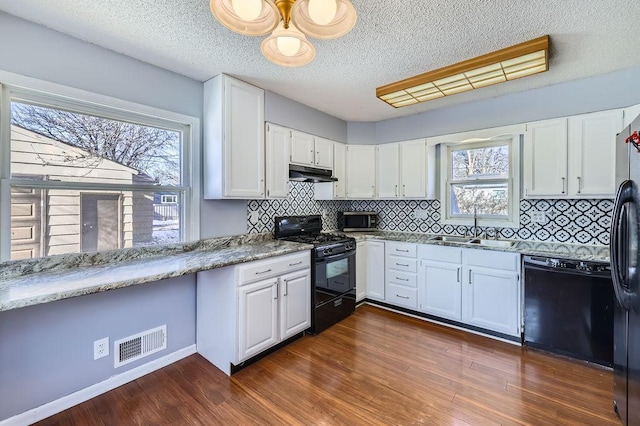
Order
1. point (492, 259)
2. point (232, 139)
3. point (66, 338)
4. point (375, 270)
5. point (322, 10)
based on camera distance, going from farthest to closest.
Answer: point (375, 270)
point (492, 259)
point (232, 139)
point (66, 338)
point (322, 10)

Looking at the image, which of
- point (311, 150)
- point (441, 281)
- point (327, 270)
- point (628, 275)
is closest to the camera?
point (628, 275)

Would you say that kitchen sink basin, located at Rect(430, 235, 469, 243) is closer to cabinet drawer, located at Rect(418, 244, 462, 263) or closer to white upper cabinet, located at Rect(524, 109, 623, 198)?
cabinet drawer, located at Rect(418, 244, 462, 263)

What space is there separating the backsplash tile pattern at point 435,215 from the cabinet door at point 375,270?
2.17ft

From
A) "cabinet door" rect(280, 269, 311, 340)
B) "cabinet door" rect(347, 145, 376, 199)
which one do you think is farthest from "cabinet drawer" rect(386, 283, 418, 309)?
"cabinet door" rect(347, 145, 376, 199)

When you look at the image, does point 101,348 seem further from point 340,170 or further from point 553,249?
point 553,249

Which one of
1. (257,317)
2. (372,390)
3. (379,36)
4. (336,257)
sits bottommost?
(372,390)

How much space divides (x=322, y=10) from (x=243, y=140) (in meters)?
1.68

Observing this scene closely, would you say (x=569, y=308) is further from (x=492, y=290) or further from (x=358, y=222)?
(x=358, y=222)

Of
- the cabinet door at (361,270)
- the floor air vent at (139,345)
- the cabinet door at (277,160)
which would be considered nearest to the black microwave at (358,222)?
the cabinet door at (361,270)

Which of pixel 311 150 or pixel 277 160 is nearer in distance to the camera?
pixel 277 160

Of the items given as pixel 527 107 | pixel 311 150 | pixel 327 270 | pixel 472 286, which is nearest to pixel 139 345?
pixel 327 270

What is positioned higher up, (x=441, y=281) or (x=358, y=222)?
(x=358, y=222)

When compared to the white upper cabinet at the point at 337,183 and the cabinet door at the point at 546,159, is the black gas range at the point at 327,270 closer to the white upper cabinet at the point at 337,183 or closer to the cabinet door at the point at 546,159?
the white upper cabinet at the point at 337,183

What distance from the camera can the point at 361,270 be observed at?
368 cm
